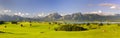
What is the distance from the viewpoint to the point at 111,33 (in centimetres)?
4316

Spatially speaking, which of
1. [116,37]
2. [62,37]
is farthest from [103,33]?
[62,37]

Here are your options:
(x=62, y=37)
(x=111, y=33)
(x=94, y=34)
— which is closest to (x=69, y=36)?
(x=62, y=37)

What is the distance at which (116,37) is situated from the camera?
3953cm

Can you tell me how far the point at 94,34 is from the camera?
143 ft

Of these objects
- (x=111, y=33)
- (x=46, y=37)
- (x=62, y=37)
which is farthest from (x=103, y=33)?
(x=46, y=37)

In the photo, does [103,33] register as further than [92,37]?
Yes

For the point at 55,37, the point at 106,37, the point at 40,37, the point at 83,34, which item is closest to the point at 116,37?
the point at 106,37

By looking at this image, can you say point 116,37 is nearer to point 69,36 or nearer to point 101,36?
point 101,36

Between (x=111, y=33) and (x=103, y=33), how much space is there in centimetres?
156

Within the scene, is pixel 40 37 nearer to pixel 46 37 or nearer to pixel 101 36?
pixel 46 37

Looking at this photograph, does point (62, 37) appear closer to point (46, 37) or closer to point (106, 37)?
point (46, 37)

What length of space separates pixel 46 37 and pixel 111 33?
41.1ft

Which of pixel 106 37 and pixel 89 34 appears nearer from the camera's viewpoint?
pixel 106 37

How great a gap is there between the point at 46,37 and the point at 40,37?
112 cm
